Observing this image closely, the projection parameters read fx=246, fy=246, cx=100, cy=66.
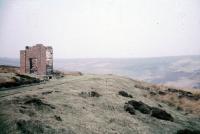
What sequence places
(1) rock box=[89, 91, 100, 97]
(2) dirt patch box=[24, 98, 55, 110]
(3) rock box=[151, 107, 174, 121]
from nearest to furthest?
(2) dirt patch box=[24, 98, 55, 110], (3) rock box=[151, 107, 174, 121], (1) rock box=[89, 91, 100, 97]

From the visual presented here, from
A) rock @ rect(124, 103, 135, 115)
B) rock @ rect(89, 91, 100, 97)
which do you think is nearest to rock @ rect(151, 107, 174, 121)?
rock @ rect(124, 103, 135, 115)

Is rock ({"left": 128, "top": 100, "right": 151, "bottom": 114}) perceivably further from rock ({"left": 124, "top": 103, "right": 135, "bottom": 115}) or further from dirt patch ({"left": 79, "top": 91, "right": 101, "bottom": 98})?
dirt patch ({"left": 79, "top": 91, "right": 101, "bottom": 98})

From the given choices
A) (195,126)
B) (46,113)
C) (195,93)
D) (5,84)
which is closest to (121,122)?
(46,113)

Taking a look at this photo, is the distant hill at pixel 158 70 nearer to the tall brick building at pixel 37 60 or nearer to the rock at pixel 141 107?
the tall brick building at pixel 37 60

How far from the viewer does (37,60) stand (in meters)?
23.5

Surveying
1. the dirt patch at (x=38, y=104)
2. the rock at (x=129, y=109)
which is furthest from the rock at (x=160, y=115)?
the dirt patch at (x=38, y=104)

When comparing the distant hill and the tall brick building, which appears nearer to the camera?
the tall brick building

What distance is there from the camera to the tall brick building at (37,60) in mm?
23109

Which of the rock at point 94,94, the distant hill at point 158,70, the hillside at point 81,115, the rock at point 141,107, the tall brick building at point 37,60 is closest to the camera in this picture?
the hillside at point 81,115

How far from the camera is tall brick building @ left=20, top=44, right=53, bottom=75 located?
23.1 metres

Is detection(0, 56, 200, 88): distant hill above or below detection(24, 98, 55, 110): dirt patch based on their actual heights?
below

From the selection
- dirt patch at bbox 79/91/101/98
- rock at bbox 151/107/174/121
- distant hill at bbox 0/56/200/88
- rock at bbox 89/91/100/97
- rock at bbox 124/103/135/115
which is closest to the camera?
rock at bbox 124/103/135/115

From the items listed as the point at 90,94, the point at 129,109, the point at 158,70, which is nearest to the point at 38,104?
the point at 90,94

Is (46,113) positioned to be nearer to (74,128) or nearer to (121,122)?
(74,128)
